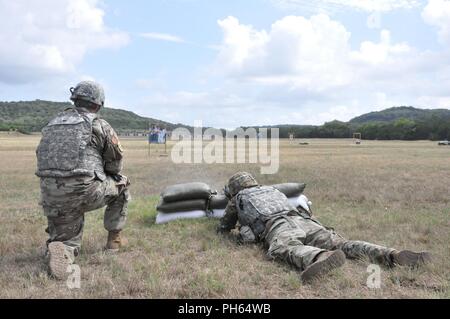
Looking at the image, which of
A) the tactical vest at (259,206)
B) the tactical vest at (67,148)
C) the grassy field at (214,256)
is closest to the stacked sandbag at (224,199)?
the grassy field at (214,256)

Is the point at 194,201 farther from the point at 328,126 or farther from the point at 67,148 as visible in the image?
the point at 328,126

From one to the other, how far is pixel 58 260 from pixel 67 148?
3.53 feet

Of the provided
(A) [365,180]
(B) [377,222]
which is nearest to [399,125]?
(A) [365,180]

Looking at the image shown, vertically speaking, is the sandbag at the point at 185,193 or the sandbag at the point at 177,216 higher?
the sandbag at the point at 185,193

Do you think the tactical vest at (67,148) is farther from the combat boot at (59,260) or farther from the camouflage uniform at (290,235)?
the camouflage uniform at (290,235)

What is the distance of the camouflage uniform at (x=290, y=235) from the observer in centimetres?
457

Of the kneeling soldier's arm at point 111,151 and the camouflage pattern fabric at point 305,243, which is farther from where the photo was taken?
the kneeling soldier's arm at point 111,151

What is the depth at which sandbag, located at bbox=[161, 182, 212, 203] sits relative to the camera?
23.8 feet

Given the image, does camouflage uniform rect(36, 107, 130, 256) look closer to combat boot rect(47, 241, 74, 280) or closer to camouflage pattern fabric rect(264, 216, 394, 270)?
combat boot rect(47, 241, 74, 280)

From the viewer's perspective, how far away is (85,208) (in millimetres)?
4883

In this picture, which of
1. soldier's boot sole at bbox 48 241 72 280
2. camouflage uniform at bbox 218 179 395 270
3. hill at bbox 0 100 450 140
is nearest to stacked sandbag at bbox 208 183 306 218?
camouflage uniform at bbox 218 179 395 270

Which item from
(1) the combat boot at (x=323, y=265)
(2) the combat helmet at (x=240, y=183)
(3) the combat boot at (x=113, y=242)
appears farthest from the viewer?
(2) the combat helmet at (x=240, y=183)

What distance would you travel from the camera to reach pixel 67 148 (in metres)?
4.63

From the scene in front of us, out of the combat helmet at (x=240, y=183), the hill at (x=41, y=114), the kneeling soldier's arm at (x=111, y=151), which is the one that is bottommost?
the combat helmet at (x=240, y=183)
